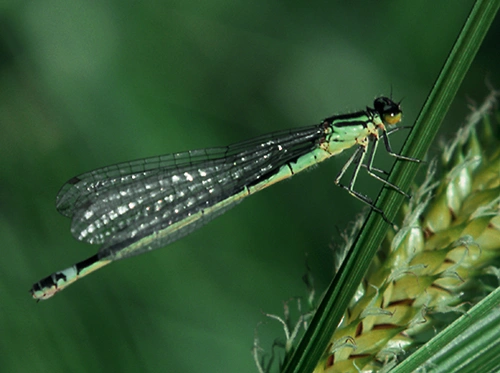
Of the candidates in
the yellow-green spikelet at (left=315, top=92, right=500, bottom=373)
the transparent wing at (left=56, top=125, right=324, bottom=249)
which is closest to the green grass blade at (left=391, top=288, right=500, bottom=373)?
the yellow-green spikelet at (left=315, top=92, right=500, bottom=373)

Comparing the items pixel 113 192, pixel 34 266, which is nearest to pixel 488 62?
pixel 113 192

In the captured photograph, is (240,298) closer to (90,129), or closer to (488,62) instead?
(90,129)

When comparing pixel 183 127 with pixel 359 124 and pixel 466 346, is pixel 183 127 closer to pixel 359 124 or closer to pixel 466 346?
pixel 359 124

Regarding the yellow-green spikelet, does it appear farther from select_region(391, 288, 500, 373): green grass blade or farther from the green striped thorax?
the green striped thorax

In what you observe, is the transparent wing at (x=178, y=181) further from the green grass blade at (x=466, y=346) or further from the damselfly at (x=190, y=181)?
the green grass blade at (x=466, y=346)

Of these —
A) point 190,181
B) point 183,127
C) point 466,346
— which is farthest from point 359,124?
point 466,346

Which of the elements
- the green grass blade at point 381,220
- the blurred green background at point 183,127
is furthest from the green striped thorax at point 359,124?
the green grass blade at point 381,220
